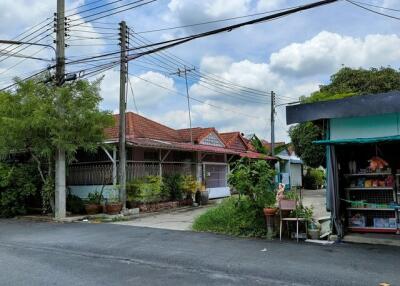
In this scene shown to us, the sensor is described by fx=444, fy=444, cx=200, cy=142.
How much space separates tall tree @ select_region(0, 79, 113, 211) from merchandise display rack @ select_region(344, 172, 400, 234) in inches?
384

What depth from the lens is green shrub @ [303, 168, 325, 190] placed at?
43031 mm

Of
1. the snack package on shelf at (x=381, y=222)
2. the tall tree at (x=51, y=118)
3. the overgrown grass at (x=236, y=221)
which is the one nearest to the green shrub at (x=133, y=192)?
the tall tree at (x=51, y=118)

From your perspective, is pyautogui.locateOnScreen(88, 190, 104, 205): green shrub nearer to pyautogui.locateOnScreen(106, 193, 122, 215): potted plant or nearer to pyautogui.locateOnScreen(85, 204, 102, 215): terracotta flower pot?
pyautogui.locateOnScreen(85, 204, 102, 215): terracotta flower pot

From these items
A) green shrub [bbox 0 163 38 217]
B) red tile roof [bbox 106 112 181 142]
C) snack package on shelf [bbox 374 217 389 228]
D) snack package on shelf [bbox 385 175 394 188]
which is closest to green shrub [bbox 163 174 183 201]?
red tile roof [bbox 106 112 181 142]

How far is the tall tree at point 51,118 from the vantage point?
1631 centimetres

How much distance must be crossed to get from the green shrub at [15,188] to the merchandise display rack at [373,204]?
12.9 m

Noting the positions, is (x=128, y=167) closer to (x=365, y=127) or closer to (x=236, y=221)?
(x=236, y=221)

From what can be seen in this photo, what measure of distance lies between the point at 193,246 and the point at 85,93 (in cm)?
908

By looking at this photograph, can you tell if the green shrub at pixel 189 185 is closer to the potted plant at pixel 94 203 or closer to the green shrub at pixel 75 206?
the potted plant at pixel 94 203

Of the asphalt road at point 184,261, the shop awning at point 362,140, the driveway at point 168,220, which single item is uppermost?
the shop awning at point 362,140

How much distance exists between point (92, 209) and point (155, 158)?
4.54 meters

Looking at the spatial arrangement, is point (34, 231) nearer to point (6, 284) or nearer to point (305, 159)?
Answer: point (6, 284)

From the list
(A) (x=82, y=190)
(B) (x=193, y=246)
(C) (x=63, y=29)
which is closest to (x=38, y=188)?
(A) (x=82, y=190)

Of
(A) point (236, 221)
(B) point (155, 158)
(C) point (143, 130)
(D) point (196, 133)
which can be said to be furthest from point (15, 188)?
(D) point (196, 133)
